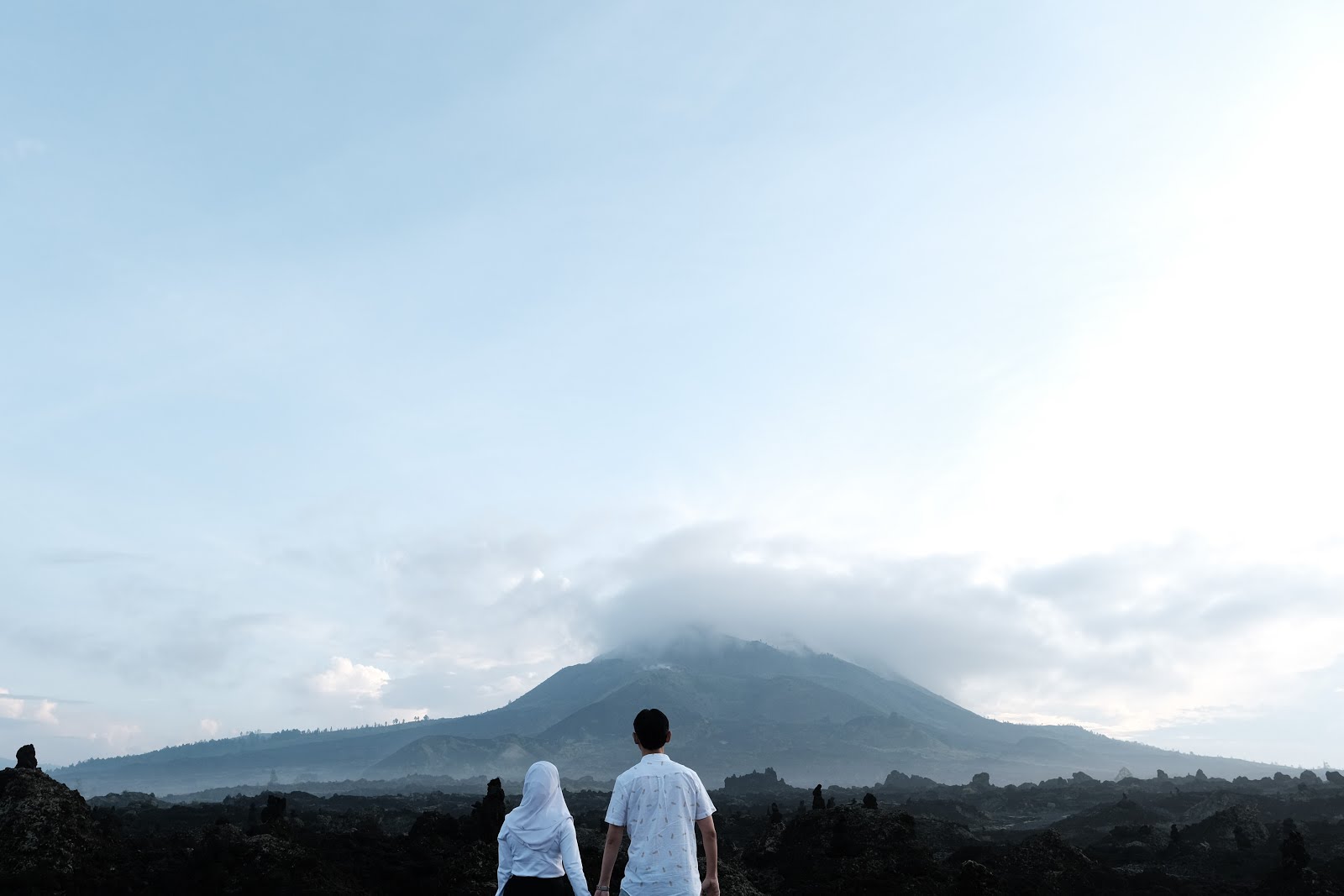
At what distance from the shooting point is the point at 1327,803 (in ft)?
269

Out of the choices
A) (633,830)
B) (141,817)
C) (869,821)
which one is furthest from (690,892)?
(141,817)

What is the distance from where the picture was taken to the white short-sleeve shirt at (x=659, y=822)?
29.5 feet

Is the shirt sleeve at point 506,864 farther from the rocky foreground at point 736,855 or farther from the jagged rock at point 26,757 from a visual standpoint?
the jagged rock at point 26,757

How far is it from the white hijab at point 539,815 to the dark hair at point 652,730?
2.20 meters

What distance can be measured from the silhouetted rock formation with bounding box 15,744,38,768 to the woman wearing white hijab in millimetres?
35802

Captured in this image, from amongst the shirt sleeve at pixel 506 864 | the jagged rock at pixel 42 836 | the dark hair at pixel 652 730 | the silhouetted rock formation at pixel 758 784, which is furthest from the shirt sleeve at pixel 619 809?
the silhouetted rock formation at pixel 758 784

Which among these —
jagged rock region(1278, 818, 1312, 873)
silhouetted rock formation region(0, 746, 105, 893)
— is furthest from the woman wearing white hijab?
jagged rock region(1278, 818, 1312, 873)

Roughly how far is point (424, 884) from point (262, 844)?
5.81 meters

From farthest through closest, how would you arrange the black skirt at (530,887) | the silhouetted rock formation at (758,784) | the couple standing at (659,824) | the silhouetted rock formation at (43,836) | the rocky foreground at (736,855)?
1. the silhouetted rock formation at (758,784)
2. the rocky foreground at (736,855)
3. the silhouetted rock formation at (43,836)
4. the black skirt at (530,887)
5. the couple standing at (659,824)

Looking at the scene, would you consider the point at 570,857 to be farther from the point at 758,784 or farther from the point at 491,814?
the point at 758,784

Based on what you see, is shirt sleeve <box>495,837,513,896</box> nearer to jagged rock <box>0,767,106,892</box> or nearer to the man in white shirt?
the man in white shirt

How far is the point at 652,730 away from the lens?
9.23m

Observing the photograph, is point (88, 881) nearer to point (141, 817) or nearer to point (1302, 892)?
point (1302, 892)

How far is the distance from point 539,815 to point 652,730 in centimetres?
279
